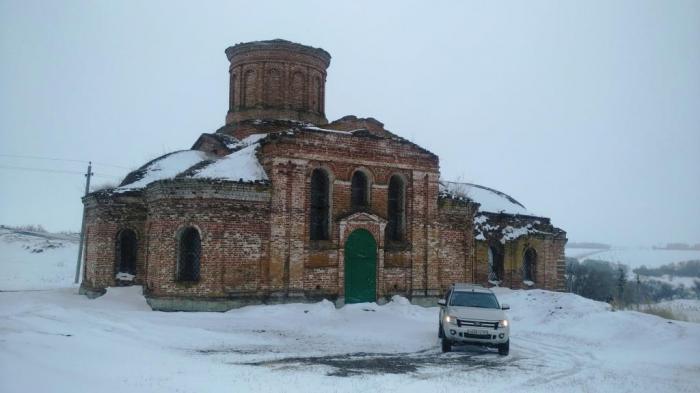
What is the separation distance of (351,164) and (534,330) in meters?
8.36

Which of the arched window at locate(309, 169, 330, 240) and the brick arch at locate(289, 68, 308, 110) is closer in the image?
the arched window at locate(309, 169, 330, 240)

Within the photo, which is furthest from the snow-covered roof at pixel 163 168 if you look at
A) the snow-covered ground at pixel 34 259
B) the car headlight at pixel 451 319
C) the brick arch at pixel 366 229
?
the snow-covered ground at pixel 34 259

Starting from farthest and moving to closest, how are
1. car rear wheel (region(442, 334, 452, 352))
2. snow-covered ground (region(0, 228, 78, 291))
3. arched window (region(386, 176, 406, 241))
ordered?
snow-covered ground (region(0, 228, 78, 291)) < arched window (region(386, 176, 406, 241)) < car rear wheel (region(442, 334, 452, 352))

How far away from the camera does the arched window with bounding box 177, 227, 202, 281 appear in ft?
66.9

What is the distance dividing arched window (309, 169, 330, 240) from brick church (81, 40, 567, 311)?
0.13 ft

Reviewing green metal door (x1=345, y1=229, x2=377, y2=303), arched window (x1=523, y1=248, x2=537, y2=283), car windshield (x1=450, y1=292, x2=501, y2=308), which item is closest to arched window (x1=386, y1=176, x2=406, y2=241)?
green metal door (x1=345, y1=229, x2=377, y2=303)

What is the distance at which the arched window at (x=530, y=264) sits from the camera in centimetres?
3232

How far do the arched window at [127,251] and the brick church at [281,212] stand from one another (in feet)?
0.14

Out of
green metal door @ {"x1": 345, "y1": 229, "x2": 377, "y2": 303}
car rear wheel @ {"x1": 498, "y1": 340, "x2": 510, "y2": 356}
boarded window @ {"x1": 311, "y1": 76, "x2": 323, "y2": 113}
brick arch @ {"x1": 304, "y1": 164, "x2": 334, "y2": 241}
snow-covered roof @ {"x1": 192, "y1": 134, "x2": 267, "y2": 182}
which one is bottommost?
car rear wheel @ {"x1": 498, "y1": 340, "x2": 510, "y2": 356}

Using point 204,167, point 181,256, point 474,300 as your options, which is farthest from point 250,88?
point 474,300

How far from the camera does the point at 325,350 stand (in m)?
15.0

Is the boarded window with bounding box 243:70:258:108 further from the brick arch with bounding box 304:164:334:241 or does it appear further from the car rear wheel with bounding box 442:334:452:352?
the car rear wheel with bounding box 442:334:452:352

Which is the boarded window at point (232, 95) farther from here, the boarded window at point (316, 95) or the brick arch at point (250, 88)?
the boarded window at point (316, 95)

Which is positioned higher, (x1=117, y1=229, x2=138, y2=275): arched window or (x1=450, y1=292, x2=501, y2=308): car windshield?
(x1=117, y1=229, x2=138, y2=275): arched window
